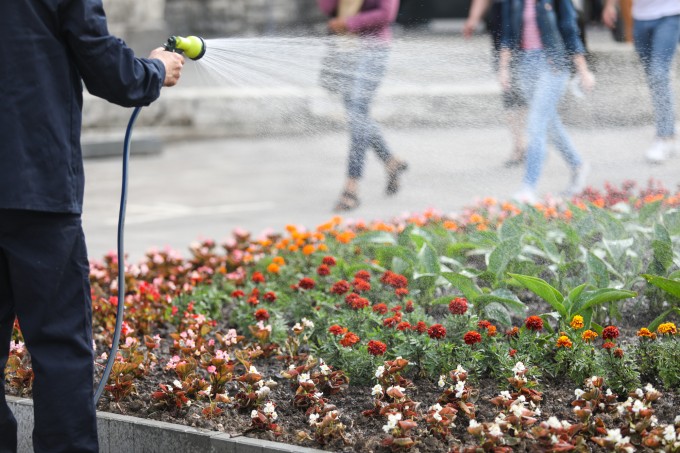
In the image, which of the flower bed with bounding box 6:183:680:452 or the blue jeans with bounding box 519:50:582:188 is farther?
the blue jeans with bounding box 519:50:582:188

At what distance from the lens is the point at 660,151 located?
7719mm

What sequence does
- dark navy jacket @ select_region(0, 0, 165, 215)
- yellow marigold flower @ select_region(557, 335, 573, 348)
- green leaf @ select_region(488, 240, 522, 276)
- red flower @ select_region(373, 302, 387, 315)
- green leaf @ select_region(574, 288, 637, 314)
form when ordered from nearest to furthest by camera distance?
dark navy jacket @ select_region(0, 0, 165, 215)
yellow marigold flower @ select_region(557, 335, 573, 348)
green leaf @ select_region(574, 288, 637, 314)
red flower @ select_region(373, 302, 387, 315)
green leaf @ select_region(488, 240, 522, 276)

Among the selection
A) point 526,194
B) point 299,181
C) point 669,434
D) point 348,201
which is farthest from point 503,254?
point 299,181

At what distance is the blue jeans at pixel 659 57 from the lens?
6789mm

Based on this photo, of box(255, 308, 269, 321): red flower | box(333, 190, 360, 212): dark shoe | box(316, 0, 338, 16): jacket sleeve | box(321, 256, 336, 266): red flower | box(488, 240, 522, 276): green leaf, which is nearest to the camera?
box(255, 308, 269, 321): red flower

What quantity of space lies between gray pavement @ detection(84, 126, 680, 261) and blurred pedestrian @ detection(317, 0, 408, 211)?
8.2 inches

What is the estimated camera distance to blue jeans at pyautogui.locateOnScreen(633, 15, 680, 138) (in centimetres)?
679

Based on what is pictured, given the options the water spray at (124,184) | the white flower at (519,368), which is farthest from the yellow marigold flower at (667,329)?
the water spray at (124,184)

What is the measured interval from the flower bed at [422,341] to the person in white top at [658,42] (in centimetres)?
246

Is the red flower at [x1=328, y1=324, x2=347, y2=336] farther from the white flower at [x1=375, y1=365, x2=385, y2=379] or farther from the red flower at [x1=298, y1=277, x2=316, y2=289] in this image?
the red flower at [x1=298, y1=277, x2=316, y2=289]

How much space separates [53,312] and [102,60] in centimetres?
68

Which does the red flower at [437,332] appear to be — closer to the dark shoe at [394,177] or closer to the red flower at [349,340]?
the red flower at [349,340]

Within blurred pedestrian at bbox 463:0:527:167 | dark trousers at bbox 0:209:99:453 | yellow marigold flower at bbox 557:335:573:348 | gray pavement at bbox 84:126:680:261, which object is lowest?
gray pavement at bbox 84:126:680:261

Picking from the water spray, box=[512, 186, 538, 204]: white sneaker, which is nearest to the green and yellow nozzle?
the water spray
